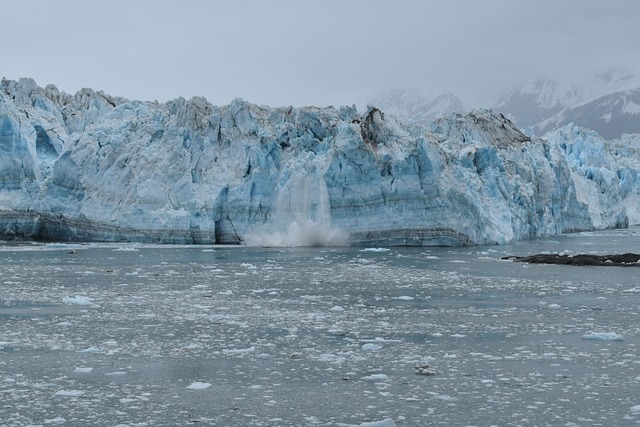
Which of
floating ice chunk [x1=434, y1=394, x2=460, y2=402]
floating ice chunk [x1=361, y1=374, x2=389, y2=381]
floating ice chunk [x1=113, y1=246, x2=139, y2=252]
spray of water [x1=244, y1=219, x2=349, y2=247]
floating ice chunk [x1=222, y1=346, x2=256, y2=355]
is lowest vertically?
floating ice chunk [x1=434, y1=394, x2=460, y2=402]

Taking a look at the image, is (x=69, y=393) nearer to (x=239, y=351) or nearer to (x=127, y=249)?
(x=239, y=351)

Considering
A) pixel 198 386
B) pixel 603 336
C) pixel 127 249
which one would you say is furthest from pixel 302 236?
pixel 198 386

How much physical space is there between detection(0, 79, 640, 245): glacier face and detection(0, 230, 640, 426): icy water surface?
26.7ft

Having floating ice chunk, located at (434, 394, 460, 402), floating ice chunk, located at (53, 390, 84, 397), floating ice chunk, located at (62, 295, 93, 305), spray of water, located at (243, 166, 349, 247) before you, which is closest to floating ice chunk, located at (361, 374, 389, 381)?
floating ice chunk, located at (434, 394, 460, 402)

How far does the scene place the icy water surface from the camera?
6031 mm

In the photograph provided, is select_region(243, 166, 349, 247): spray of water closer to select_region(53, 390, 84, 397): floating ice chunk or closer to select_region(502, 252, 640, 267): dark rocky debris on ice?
select_region(502, 252, 640, 267): dark rocky debris on ice

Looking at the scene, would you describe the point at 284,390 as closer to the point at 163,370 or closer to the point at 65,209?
the point at 163,370

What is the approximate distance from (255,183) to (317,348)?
54.6 ft

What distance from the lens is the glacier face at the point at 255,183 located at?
2411 centimetres

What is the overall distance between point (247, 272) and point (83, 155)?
38.1ft

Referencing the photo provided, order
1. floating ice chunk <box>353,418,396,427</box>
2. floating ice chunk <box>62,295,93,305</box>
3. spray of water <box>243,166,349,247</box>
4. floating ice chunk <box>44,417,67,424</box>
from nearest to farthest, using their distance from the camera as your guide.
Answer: floating ice chunk <box>353,418,396,427</box>, floating ice chunk <box>44,417,67,424</box>, floating ice chunk <box>62,295,93,305</box>, spray of water <box>243,166,349,247</box>

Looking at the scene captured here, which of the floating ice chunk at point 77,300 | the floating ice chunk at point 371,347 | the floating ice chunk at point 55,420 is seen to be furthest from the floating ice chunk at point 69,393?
the floating ice chunk at point 77,300

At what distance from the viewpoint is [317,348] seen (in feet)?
27.3

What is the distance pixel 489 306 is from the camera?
1157 cm
